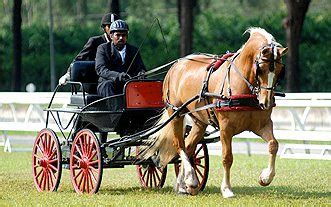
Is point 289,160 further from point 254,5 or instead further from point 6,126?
point 254,5

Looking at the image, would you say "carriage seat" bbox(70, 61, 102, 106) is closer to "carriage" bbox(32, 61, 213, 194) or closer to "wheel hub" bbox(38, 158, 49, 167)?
"carriage" bbox(32, 61, 213, 194)

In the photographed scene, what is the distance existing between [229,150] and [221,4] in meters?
68.0

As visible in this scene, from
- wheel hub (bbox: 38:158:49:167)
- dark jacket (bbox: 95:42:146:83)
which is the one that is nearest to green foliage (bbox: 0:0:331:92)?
dark jacket (bbox: 95:42:146:83)

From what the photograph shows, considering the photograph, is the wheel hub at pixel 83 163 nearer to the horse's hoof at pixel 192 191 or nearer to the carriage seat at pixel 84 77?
the carriage seat at pixel 84 77

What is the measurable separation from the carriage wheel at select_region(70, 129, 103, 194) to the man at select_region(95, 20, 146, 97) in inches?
27.1

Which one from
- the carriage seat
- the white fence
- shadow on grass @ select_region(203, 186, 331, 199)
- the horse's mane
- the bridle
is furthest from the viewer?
the white fence

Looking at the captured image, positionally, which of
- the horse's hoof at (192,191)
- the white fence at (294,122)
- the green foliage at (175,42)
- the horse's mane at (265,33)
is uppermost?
the horse's mane at (265,33)

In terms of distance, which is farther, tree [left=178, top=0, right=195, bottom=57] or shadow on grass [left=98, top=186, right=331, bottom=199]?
tree [left=178, top=0, right=195, bottom=57]

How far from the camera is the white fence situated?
1816 centimetres

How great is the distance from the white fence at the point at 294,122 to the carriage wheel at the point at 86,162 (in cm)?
565

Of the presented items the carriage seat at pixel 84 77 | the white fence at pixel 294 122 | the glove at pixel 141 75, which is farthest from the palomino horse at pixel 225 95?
the white fence at pixel 294 122

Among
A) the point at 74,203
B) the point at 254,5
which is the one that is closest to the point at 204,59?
the point at 74,203

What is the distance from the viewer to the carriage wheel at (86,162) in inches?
513

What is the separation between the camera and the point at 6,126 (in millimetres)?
22281
